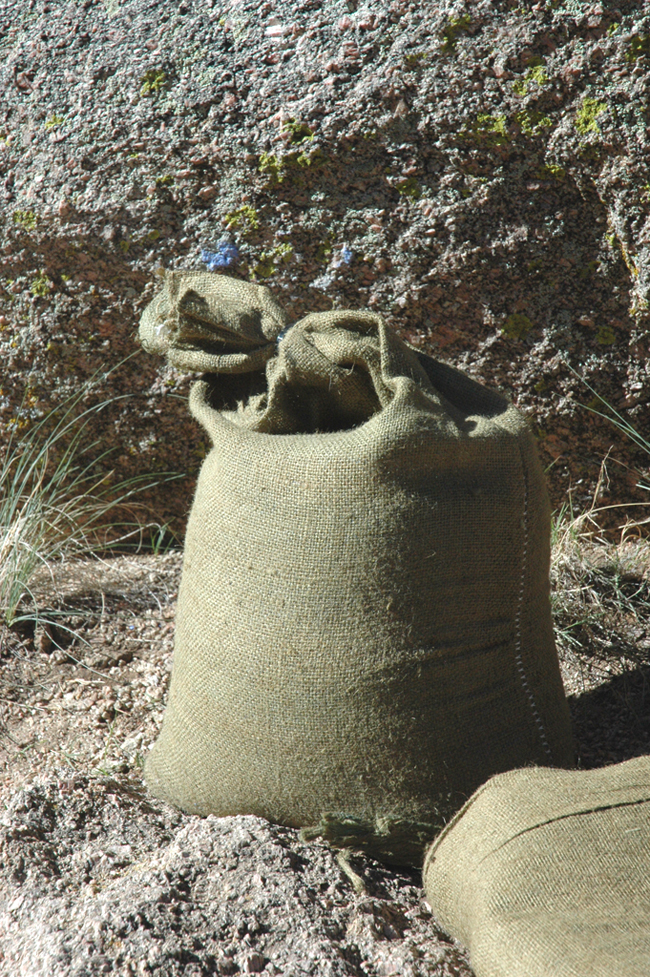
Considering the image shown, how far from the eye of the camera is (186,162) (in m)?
2.04

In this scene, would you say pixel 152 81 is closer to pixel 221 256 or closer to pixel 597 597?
pixel 221 256

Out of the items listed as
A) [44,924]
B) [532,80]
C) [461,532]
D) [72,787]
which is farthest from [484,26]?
[44,924]

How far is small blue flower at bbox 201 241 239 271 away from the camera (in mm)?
2090

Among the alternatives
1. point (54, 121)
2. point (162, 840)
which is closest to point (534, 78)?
point (54, 121)

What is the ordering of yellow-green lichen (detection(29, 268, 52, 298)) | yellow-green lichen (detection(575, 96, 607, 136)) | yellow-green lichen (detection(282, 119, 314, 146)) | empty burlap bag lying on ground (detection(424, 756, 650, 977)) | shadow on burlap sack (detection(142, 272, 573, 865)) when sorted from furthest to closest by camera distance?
yellow-green lichen (detection(29, 268, 52, 298)) → yellow-green lichen (detection(282, 119, 314, 146)) → yellow-green lichen (detection(575, 96, 607, 136)) → shadow on burlap sack (detection(142, 272, 573, 865)) → empty burlap bag lying on ground (detection(424, 756, 650, 977))

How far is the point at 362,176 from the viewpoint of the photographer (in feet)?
6.45

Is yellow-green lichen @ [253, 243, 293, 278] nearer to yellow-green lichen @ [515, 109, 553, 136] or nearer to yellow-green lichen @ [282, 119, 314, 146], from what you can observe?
yellow-green lichen @ [282, 119, 314, 146]

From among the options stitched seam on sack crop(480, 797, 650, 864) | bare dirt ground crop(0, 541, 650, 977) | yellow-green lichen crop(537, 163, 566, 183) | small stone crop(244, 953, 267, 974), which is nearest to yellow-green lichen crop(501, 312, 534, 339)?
yellow-green lichen crop(537, 163, 566, 183)

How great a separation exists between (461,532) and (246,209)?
1144mm

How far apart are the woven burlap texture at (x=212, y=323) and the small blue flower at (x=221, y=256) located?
0.51m

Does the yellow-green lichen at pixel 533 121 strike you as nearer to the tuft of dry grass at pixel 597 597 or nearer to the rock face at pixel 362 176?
the rock face at pixel 362 176

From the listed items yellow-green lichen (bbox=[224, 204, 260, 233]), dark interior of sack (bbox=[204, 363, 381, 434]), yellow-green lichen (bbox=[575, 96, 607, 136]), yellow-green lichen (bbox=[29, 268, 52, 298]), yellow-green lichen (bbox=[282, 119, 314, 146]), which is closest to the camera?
dark interior of sack (bbox=[204, 363, 381, 434])

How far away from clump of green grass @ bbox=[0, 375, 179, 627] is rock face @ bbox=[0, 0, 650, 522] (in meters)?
0.23

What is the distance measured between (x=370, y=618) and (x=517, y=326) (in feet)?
3.36
